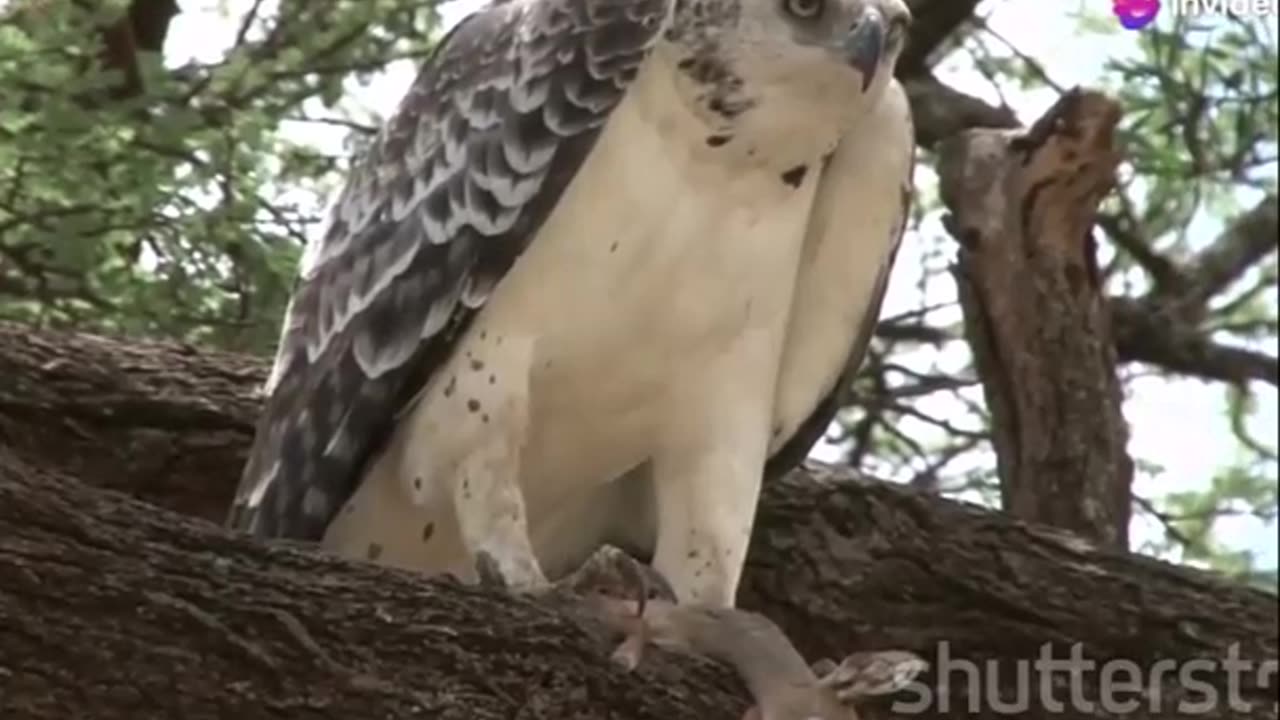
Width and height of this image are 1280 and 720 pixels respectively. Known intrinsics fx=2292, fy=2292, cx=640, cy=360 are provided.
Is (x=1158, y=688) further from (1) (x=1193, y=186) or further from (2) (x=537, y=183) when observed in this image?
(2) (x=537, y=183)

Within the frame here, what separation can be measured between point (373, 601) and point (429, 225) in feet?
1.34

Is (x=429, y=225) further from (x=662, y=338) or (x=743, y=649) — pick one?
(x=743, y=649)

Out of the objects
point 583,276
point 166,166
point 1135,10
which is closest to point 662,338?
point 583,276

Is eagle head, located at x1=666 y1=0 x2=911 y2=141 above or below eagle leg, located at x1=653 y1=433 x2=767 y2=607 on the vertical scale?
above

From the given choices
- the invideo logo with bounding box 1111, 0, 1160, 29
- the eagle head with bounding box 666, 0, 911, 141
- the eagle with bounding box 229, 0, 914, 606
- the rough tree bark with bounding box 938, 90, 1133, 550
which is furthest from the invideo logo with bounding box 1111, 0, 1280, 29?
the eagle head with bounding box 666, 0, 911, 141

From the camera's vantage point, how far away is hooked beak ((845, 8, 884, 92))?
1750mm

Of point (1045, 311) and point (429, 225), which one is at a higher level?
point (1045, 311)

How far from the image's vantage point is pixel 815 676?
1.63 meters

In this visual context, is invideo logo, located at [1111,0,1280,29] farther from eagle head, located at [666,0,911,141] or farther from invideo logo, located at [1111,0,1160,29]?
eagle head, located at [666,0,911,141]

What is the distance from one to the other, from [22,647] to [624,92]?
0.64 m

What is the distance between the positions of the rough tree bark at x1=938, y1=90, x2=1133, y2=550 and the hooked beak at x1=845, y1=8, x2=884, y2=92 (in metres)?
0.57

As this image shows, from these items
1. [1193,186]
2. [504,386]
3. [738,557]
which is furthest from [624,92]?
[1193,186]

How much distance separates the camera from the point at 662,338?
5.96 feet

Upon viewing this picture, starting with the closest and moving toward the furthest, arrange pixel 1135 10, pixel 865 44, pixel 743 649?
pixel 743 649 < pixel 865 44 < pixel 1135 10
